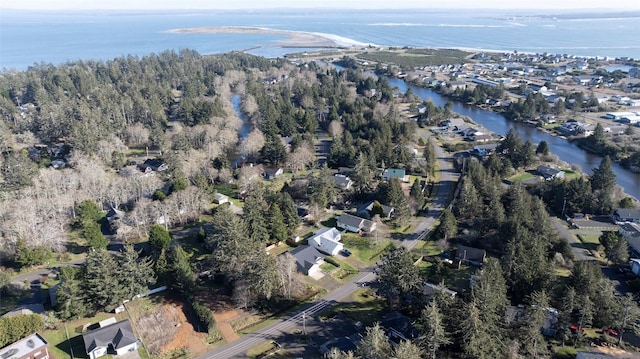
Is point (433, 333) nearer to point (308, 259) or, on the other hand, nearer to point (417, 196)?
point (308, 259)

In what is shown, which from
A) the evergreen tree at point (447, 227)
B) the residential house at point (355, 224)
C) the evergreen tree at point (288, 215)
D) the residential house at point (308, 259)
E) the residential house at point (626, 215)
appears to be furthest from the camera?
the residential house at point (626, 215)

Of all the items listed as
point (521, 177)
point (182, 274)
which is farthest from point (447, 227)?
point (182, 274)

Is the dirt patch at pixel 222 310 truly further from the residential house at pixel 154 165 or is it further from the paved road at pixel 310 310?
the residential house at pixel 154 165

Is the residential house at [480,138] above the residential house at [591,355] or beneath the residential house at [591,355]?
above

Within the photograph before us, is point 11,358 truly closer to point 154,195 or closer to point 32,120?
point 154,195

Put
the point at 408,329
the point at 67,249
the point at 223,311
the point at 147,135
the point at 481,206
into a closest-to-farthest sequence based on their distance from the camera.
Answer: the point at 408,329, the point at 223,311, the point at 67,249, the point at 481,206, the point at 147,135

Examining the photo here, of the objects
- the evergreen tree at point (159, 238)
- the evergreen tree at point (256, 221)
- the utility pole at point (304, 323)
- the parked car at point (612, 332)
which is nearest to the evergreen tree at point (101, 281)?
the evergreen tree at point (159, 238)

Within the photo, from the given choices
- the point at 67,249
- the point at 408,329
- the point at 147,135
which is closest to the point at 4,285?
the point at 67,249
